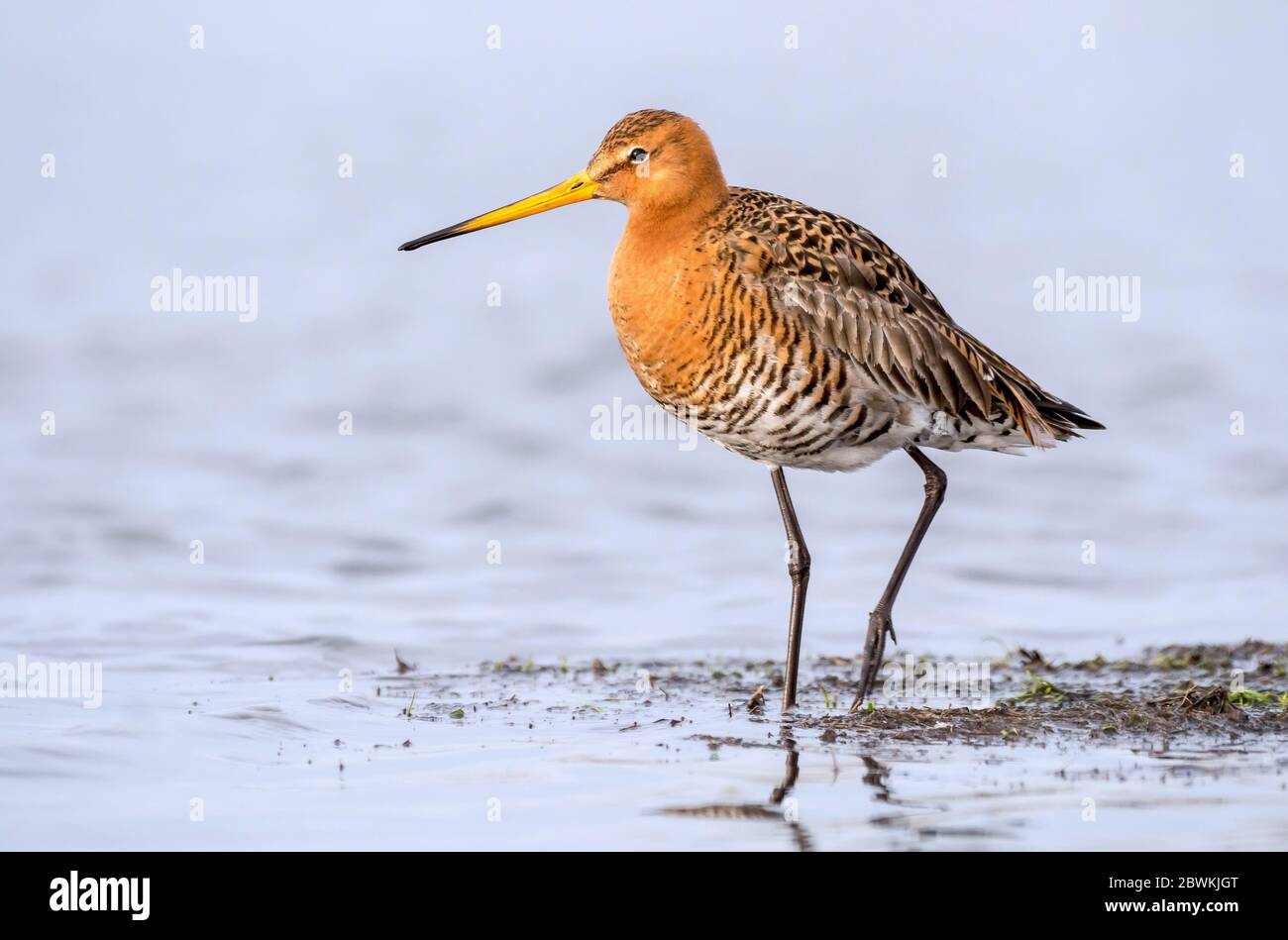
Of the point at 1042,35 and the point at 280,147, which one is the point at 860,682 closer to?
the point at 280,147

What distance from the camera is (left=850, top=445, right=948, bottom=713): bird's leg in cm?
811

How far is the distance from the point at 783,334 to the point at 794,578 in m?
1.41

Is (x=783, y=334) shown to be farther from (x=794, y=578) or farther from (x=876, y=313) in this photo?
(x=794, y=578)

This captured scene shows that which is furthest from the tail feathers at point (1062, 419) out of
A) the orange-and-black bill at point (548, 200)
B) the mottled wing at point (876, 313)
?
the orange-and-black bill at point (548, 200)

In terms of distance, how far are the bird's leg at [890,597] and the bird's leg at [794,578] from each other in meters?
0.31

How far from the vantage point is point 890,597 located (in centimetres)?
823

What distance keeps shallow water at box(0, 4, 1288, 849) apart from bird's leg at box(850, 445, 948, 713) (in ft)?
2.42

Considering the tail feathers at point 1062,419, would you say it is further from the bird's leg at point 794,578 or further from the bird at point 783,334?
the bird's leg at point 794,578

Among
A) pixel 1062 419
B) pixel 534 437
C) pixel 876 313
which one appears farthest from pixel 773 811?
pixel 534 437

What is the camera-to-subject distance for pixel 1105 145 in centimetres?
2222

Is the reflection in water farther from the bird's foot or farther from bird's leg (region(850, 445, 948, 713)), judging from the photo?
the bird's foot

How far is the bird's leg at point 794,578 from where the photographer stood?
7.98m

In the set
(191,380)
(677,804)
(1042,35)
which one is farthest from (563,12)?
(677,804)

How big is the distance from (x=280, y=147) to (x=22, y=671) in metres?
13.3
